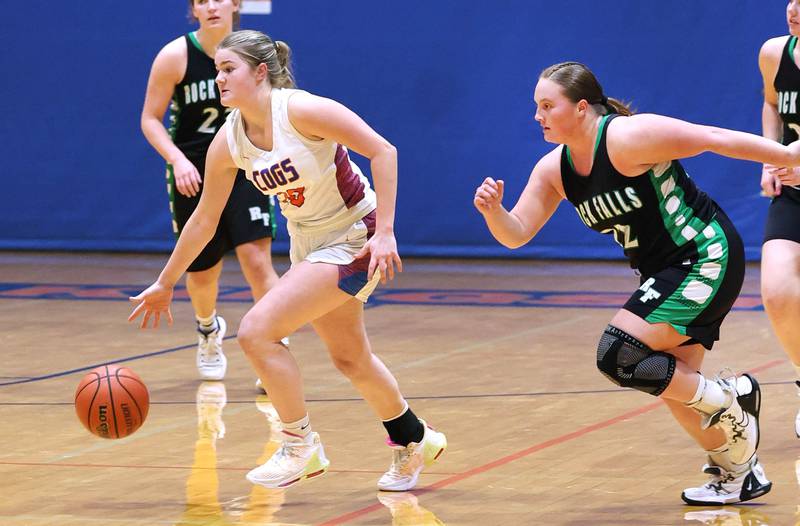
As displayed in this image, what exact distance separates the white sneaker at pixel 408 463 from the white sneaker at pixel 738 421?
Result: 39.2 inches

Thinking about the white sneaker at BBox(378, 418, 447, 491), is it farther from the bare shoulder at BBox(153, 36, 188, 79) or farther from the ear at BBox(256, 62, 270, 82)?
the bare shoulder at BBox(153, 36, 188, 79)

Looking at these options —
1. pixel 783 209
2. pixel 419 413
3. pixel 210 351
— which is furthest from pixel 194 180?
pixel 783 209

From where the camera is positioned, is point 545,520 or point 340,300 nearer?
point 545,520

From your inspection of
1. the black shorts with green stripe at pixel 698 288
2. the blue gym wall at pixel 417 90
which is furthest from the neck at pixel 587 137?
the blue gym wall at pixel 417 90

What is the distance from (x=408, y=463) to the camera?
4.79 m

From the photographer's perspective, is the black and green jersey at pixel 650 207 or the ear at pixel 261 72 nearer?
the black and green jersey at pixel 650 207

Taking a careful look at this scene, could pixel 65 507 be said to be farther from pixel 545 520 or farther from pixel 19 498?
pixel 545 520

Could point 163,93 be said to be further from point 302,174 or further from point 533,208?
point 533,208

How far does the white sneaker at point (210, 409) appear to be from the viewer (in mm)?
5770

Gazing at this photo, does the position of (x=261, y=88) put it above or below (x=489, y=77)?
above

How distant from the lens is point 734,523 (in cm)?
425

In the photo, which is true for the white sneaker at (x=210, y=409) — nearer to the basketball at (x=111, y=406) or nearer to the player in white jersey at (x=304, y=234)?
the basketball at (x=111, y=406)

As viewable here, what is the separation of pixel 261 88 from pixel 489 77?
7.28 m

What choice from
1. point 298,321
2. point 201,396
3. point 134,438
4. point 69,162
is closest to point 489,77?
point 69,162
